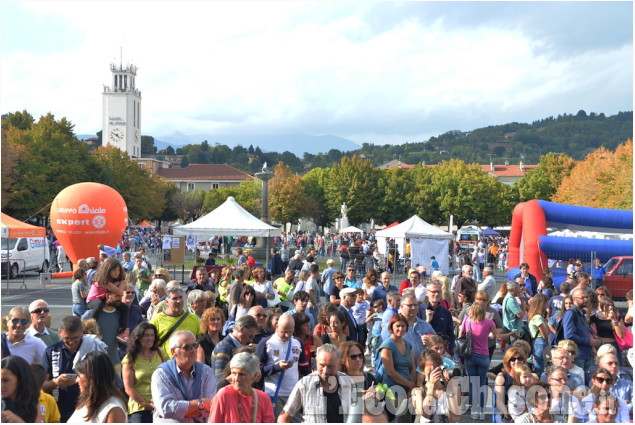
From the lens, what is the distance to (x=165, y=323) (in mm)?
7504

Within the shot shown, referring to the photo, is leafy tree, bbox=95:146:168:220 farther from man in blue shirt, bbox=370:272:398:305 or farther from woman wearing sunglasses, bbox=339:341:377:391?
woman wearing sunglasses, bbox=339:341:377:391

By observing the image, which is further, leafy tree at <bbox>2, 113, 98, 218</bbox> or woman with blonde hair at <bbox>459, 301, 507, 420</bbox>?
leafy tree at <bbox>2, 113, 98, 218</bbox>

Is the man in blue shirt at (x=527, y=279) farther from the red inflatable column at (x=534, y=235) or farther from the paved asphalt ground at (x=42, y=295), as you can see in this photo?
the red inflatable column at (x=534, y=235)

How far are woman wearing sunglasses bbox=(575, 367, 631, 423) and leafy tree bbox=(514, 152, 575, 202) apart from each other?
83.4 metres

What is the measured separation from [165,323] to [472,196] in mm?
80273

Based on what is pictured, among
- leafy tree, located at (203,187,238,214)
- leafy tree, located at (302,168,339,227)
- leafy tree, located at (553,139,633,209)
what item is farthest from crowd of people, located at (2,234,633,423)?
leafy tree, located at (203,187,238,214)

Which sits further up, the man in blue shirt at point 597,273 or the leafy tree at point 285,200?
the leafy tree at point 285,200

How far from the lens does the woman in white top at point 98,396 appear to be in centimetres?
495

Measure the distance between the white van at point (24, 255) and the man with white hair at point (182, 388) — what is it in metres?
22.4

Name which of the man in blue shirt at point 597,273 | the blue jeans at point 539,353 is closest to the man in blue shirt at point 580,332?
the blue jeans at point 539,353

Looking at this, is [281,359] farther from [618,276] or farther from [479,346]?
[618,276]

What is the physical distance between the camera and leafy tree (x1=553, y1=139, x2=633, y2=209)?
4881cm

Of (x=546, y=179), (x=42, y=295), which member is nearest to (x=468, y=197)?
(x=546, y=179)

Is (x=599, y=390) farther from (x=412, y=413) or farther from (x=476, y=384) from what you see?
(x=476, y=384)
